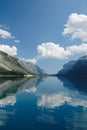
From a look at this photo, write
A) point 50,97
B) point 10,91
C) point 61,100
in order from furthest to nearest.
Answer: point 10,91
point 50,97
point 61,100

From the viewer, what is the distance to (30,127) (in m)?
37.0

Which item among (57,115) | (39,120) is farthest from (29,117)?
(57,115)

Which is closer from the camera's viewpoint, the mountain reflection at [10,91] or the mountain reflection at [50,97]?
the mountain reflection at [50,97]

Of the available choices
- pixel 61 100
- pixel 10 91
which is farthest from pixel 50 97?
pixel 10 91

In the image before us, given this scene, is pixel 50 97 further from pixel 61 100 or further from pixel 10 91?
pixel 10 91

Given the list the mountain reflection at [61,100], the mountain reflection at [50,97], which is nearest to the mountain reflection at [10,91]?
the mountain reflection at [50,97]

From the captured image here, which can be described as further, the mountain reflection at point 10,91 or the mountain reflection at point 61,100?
the mountain reflection at point 10,91

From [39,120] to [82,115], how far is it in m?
10.5

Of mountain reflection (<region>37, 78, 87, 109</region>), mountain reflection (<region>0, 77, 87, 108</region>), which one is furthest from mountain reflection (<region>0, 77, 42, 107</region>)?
mountain reflection (<region>37, 78, 87, 109</region>)

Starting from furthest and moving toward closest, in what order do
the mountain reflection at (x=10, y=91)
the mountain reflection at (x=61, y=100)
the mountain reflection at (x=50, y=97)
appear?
the mountain reflection at (x=10, y=91), the mountain reflection at (x=50, y=97), the mountain reflection at (x=61, y=100)

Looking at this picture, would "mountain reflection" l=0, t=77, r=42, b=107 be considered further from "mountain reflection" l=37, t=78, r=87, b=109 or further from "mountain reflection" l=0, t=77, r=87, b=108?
"mountain reflection" l=37, t=78, r=87, b=109

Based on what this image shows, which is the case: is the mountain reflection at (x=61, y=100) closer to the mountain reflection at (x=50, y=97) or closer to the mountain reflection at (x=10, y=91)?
the mountain reflection at (x=50, y=97)

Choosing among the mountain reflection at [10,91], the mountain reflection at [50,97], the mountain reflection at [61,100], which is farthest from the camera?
the mountain reflection at [10,91]

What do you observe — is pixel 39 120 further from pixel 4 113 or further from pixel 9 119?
pixel 4 113
